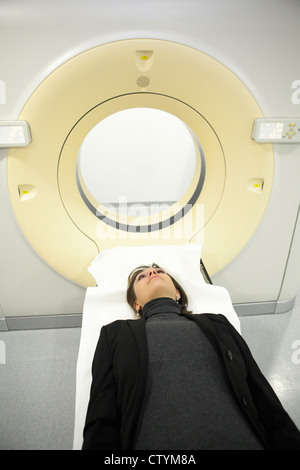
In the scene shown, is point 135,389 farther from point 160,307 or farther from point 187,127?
point 187,127

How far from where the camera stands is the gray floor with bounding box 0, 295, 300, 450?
1184 mm

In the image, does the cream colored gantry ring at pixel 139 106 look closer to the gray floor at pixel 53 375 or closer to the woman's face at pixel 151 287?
the woman's face at pixel 151 287

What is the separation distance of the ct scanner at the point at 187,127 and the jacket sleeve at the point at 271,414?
0.62 m

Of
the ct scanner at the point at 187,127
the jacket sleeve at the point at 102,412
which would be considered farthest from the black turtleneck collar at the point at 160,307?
the ct scanner at the point at 187,127

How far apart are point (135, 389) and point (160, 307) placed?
0.32 meters

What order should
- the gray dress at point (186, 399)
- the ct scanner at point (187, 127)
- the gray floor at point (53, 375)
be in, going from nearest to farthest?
the gray dress at point (186, 399), the ct scanner at point (187, 127), the gray floor at point (53, 375)

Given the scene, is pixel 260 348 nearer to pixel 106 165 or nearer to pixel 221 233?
pixel 221 233

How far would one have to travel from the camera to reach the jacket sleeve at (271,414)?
80cm

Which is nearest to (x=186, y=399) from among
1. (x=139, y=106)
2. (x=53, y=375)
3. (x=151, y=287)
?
(x=151, y=287)

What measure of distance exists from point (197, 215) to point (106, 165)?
1476 millimetres

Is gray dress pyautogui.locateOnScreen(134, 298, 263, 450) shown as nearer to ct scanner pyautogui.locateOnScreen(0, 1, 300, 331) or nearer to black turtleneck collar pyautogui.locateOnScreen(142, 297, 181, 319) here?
black turtleneck collar pyautogui.locateOnScreen(142, 297, 181, 319)
